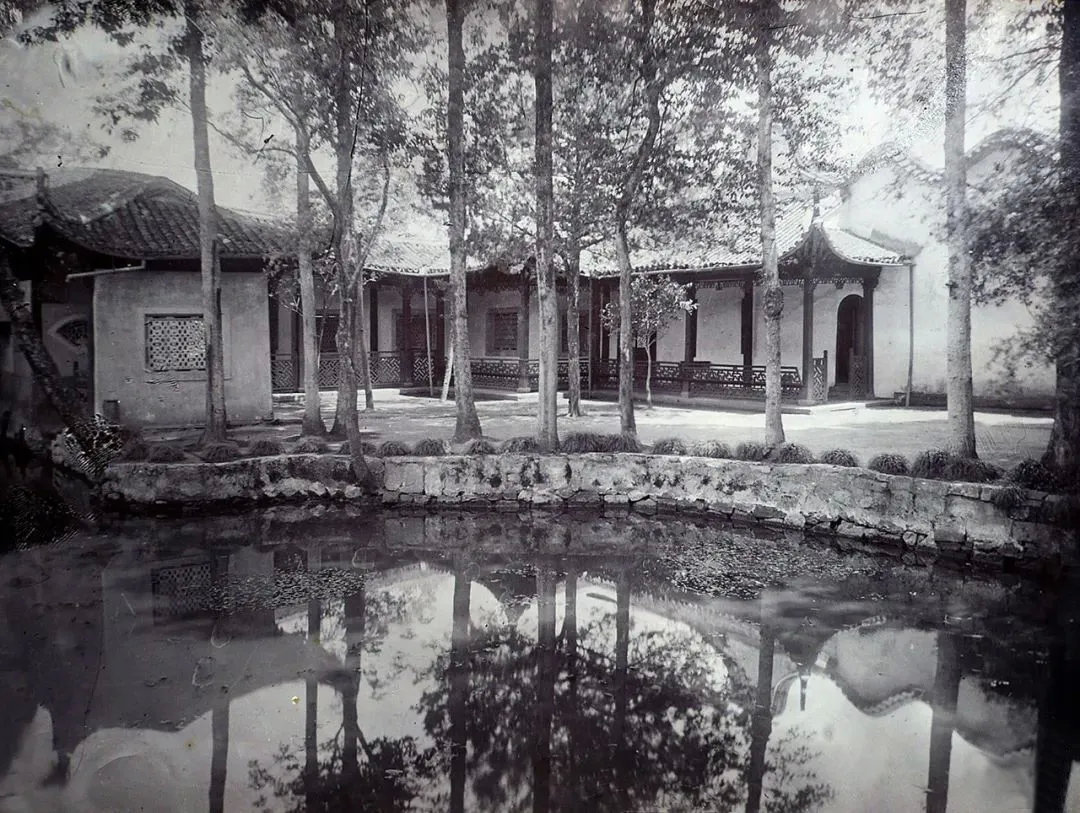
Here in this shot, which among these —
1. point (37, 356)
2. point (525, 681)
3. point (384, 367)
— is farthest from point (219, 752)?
point (384, 367)

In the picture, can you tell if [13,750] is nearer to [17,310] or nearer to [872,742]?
[872,742]

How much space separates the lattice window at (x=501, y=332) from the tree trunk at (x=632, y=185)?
195 inches

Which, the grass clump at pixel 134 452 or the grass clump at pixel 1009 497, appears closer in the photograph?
the grass clump at pixel 1009 497

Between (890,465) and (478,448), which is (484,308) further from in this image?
(890,465)

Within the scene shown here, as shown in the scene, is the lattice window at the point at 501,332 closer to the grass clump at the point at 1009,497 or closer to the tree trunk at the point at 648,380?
the tree trunk at the point at 648,380

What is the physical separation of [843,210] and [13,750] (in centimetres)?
1019

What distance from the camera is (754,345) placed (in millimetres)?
11070

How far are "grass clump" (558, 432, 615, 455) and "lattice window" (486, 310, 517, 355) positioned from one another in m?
5.74

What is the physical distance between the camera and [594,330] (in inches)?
518

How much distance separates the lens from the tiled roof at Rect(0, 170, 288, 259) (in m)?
7.39

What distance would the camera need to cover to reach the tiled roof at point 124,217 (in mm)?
7391

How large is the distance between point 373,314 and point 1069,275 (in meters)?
10.7

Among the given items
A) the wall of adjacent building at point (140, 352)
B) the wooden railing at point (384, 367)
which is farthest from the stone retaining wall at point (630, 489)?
the wooden railing at point (384, 367)

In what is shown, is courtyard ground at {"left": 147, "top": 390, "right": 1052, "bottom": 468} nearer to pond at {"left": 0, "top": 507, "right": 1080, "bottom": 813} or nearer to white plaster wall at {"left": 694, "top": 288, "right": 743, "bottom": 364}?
white plaster wall at {"left": 694, "top": 288, "right": 743, "bottom": 364}
